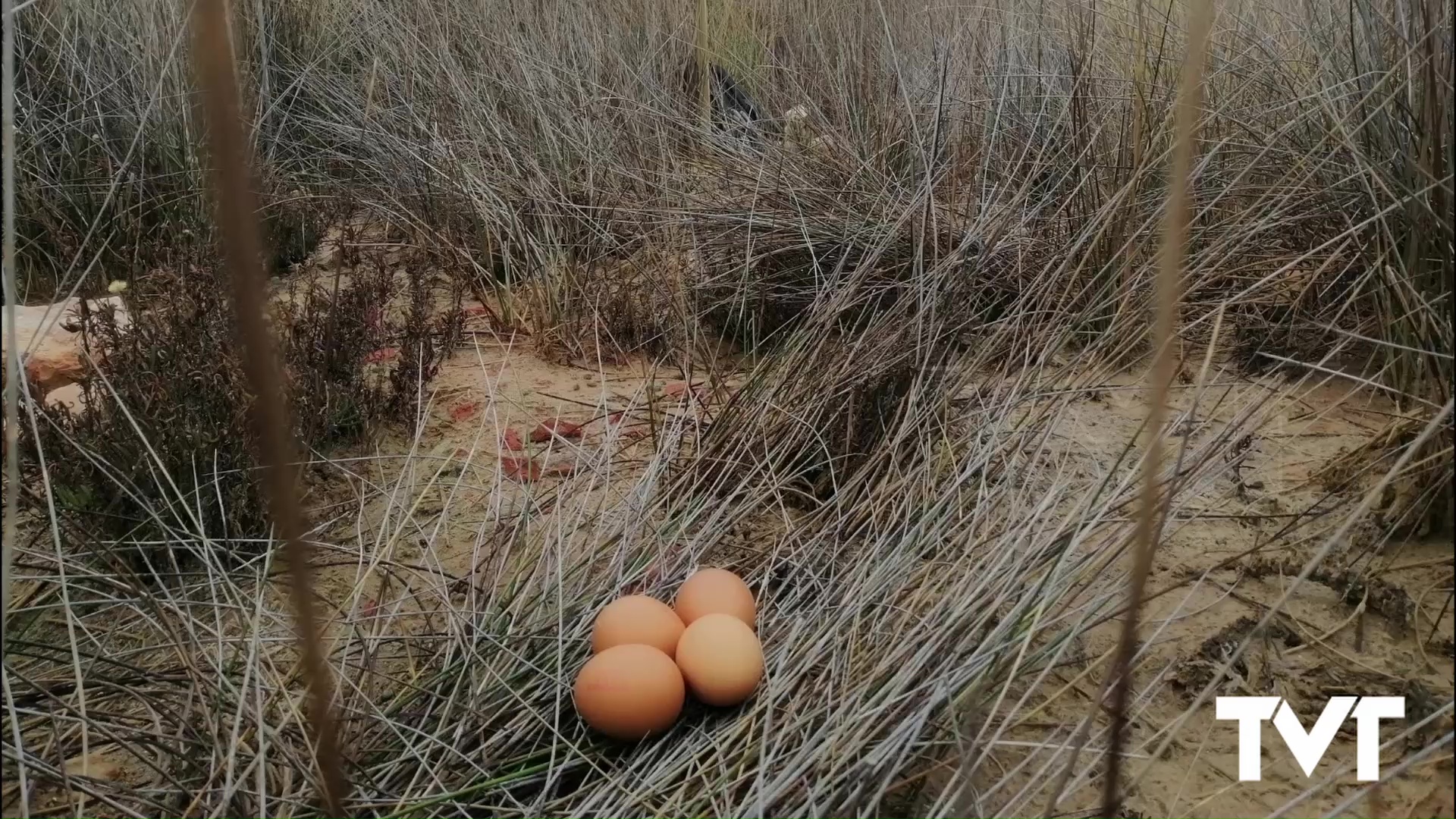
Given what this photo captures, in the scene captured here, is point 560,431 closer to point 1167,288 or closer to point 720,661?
point 720,661

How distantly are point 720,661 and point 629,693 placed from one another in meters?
0.12

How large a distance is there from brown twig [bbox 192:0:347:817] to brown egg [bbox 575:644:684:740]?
85cm

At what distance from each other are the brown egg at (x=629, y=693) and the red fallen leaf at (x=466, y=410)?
1.17m

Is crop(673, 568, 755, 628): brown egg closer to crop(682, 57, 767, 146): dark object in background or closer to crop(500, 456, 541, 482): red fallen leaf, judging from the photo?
crop(500, 456, 541, 482): red fallen leaf

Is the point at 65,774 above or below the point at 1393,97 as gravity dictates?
below

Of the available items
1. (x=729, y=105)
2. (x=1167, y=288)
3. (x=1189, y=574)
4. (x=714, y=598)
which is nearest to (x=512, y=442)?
(x=714, y=598)

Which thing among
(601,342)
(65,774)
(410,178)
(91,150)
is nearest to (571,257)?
(601,342)

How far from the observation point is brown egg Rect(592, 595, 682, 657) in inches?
50.6

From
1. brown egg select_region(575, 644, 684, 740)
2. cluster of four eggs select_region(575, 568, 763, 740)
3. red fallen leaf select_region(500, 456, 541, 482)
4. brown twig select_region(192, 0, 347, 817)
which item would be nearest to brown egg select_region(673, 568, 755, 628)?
cluster of four eggs select_region(575, 568, 763, 740)

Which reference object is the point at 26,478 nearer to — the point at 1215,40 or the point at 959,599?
the point at 959,599

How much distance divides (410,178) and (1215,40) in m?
2.61

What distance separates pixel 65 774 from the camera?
99cm

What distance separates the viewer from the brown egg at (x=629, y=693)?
1.19 m

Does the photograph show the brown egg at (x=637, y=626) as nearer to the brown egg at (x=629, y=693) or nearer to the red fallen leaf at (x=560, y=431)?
the brown egg at (x=629, y=693)
